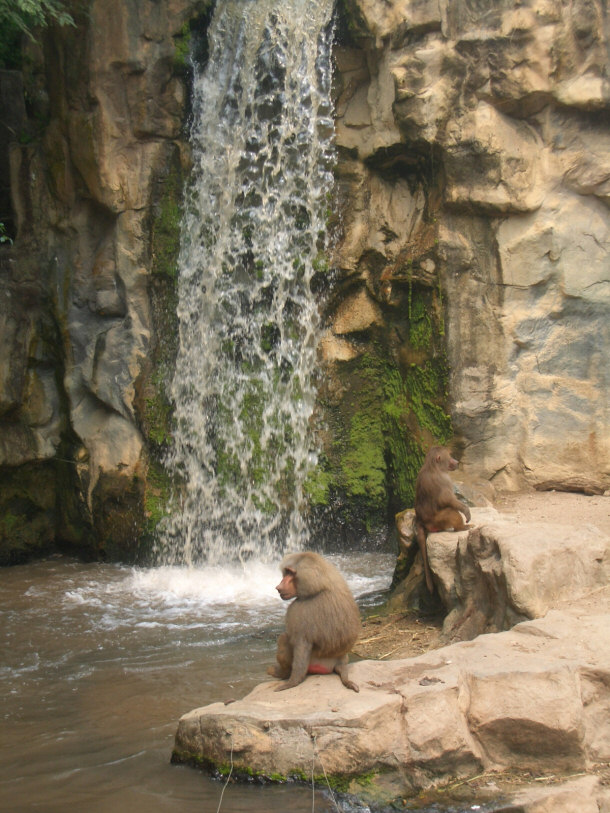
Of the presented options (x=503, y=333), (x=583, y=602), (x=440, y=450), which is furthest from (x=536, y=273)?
(x=583, y=602)

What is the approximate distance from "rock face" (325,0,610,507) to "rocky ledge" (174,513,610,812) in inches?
175

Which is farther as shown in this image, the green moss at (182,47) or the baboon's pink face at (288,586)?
the green moss at (182,47)

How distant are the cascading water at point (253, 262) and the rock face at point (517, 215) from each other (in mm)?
1421

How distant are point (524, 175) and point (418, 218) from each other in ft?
4.07

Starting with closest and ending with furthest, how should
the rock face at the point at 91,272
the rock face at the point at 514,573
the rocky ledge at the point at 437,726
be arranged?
the rocky ledge at the point at 437,726 < the rock face at the point at 514,573 < the rock face at the point at 91,272

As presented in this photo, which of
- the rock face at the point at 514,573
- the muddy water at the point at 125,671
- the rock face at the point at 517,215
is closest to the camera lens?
the muddy water at the point at 125,671

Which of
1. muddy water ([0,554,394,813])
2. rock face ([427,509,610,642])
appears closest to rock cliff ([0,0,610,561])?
muddy water ([0,554,394,813])

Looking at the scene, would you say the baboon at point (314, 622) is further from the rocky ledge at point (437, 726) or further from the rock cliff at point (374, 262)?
the rock cliff at point (374, 262)

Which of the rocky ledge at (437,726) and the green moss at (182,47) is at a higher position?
the green moss at (182,47)

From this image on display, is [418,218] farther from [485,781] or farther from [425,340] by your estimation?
[485,781]

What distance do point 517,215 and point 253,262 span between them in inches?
124

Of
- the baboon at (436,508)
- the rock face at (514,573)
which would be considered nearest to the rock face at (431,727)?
the rock face at (514,573)

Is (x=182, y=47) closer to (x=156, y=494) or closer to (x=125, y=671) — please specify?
(x=156, y=494)

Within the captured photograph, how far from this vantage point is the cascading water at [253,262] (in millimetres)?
9875
